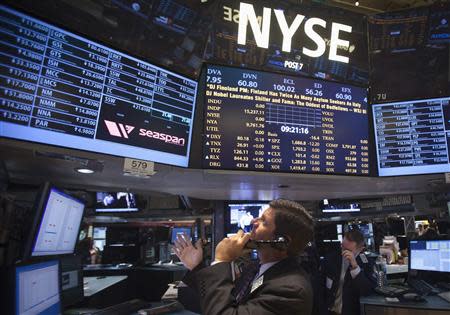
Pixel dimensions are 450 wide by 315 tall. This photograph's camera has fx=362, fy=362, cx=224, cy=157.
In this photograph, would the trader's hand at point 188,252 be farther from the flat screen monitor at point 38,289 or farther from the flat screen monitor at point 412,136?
the flat screen monitor at point 412,136

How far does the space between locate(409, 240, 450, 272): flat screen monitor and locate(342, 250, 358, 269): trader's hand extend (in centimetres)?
55

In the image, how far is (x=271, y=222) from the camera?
1575mm

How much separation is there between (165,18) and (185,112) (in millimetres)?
622

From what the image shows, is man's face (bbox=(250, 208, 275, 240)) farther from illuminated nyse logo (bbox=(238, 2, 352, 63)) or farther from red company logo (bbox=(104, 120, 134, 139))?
illuminated nyse logo (bbox=(238, 2, 352, 63))

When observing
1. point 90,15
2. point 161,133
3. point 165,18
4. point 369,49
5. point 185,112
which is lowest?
point 161,133

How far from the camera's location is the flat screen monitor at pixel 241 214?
12.7 ft

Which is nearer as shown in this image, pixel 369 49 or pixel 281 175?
pixel 281 175

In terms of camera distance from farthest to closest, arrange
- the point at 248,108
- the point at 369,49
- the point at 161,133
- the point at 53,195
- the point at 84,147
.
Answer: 1. the point at 369,49
2. the point at 248,108
3. the point at 161,133
4. the point at 84,147
5. the point at 53,195

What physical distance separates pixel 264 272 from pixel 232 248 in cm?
17

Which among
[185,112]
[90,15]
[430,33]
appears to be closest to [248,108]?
[185,112]

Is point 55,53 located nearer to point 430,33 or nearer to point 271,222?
point 271,222

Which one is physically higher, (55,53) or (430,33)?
(430,33)

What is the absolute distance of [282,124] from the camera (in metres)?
2.60

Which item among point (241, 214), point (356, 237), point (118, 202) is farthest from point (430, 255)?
point (118, 202)
